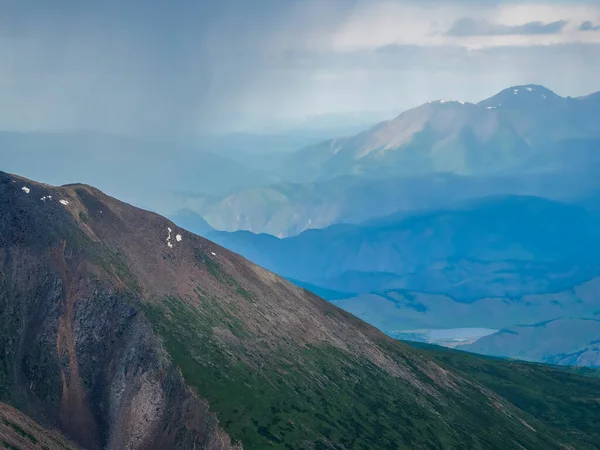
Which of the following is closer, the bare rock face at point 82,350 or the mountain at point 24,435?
the mountain at point 24,435

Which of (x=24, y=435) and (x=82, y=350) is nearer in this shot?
(x=24, y=435)

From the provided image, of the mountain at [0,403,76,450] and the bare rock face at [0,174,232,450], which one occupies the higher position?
the bare rock face at [0,174,232,450]

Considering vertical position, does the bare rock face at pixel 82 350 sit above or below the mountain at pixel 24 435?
above

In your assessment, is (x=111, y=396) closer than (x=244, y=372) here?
Yes

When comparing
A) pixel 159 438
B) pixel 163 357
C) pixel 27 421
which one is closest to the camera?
pixel 27 421

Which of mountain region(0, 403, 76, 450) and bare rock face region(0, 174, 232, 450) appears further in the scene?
bare rock face region(0, 174, 232, 450)

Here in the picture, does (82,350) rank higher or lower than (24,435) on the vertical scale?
higher

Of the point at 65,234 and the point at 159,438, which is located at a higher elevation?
the point at 65,234

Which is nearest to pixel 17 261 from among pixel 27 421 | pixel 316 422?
pixel 27 421

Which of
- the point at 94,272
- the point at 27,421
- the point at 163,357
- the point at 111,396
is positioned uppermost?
the point at 94,272

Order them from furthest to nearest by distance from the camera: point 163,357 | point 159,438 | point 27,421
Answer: point 163,357, point 159,438, point 27,421

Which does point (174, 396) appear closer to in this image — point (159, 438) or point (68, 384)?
point (159, 438)
